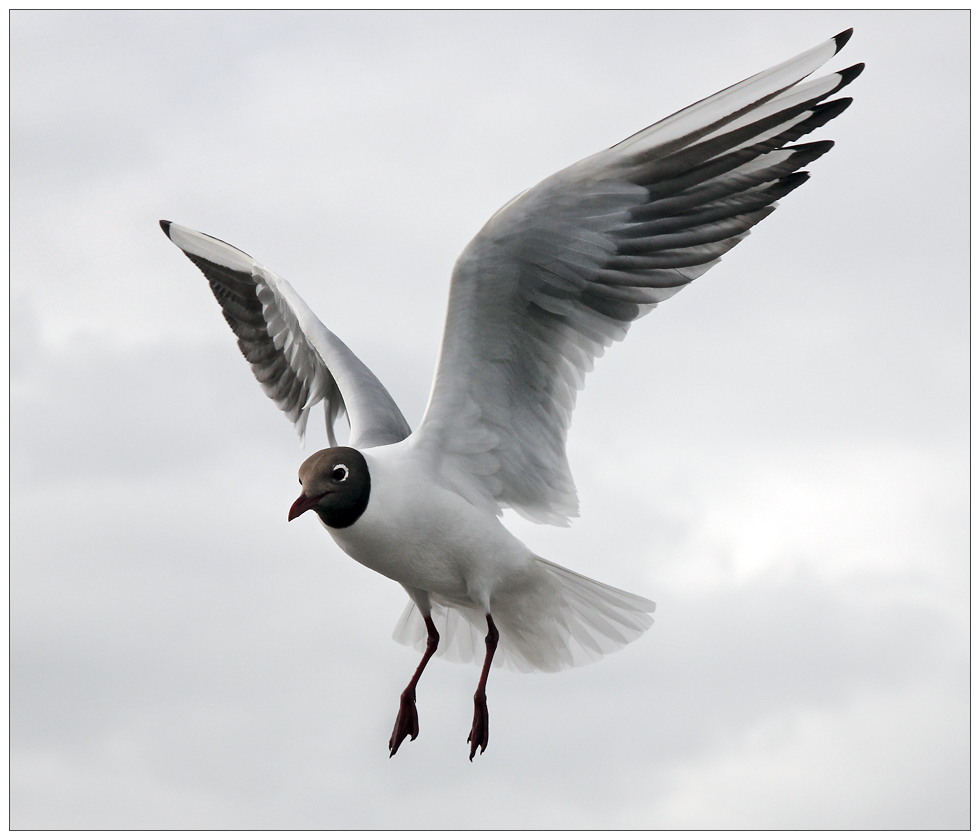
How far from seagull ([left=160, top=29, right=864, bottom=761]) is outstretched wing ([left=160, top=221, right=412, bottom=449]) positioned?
21 cm

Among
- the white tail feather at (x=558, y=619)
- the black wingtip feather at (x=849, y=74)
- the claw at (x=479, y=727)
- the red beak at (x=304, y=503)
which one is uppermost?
the black wingtip feather at (x=849, y=74)

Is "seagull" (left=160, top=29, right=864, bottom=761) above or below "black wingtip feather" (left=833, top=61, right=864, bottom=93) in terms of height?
below

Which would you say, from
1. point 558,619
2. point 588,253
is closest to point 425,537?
point 558,619

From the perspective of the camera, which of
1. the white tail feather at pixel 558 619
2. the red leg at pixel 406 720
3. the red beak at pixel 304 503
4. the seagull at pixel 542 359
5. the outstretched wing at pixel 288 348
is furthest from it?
the outstretched wing at pixel 288 348

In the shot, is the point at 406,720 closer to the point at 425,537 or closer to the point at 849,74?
the point at 425,537

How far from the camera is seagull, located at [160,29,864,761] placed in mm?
5848

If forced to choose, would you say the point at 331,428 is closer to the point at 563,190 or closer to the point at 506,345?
the point at 506,345

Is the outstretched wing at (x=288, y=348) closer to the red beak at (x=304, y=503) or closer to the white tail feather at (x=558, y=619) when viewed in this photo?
the white tail feather at (x=558, y=619)

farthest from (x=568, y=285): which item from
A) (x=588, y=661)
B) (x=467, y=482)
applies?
(x=588, y=661)

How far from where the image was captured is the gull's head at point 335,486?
5719mm

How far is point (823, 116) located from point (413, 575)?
261 centimetres

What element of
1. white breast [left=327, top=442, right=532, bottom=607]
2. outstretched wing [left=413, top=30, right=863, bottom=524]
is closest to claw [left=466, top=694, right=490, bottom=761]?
white breast [left=327, top=442, right=532, bottom=607]

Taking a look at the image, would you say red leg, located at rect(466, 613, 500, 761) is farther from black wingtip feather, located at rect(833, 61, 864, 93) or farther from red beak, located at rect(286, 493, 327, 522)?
black wingtip feather, located at rect(833, 61, 864, 93)

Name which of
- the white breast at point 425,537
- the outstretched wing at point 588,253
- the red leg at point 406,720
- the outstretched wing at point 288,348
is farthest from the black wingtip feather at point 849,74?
the red leg at point 406,720
